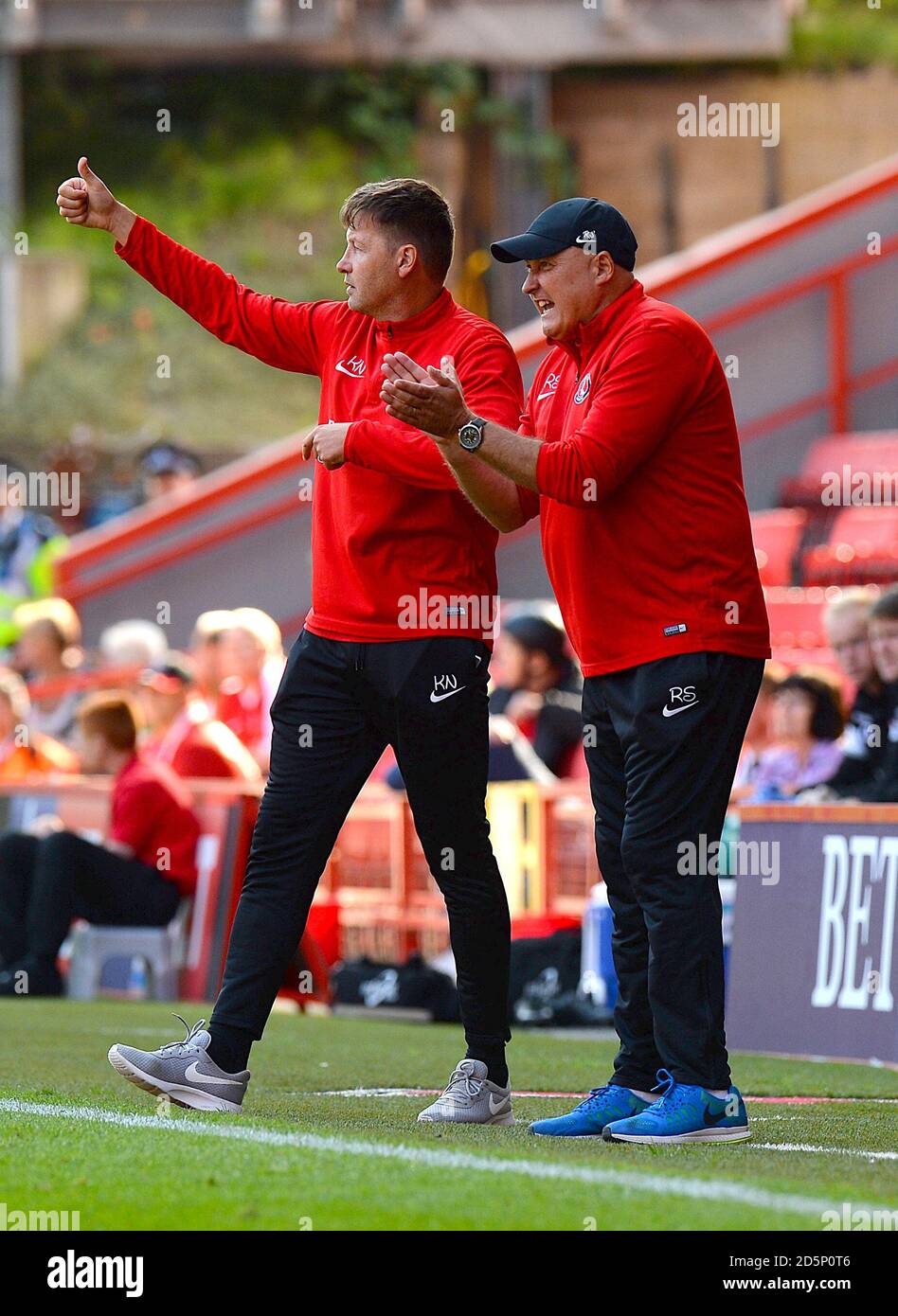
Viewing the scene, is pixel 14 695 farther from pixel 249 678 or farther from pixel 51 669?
pixel 249 678

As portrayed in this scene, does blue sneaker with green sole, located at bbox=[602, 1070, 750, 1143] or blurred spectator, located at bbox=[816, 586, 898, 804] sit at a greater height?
blurred spectator, located at bbox=[816, 586, 898, 804]

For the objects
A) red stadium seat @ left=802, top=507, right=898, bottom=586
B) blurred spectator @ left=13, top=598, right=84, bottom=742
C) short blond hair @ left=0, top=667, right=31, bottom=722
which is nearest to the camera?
short blond hair @ left=0, top=667, right=31, bottom=722

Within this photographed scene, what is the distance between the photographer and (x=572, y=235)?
214 inches

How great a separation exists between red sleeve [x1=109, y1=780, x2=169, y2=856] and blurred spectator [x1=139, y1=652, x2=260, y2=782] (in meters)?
0.68

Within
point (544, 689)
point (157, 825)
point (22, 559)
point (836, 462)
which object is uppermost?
point (836, 462)

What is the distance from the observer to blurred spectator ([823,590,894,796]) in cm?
939

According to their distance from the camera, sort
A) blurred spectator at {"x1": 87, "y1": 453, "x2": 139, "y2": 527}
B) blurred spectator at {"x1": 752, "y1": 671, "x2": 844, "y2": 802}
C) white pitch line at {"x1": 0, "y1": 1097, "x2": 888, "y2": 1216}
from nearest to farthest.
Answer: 1. white pitch line at {"x1": 0, "y1": 1097, "x2": 888, "y2": 1216}
2. blurred spectator at {"x1": 752, "y1": 671, "x2": 844, "y2": 802}
3. blurred spectator at {"x1": 87, "y1": 453, "x2": 139, "y2": 527}

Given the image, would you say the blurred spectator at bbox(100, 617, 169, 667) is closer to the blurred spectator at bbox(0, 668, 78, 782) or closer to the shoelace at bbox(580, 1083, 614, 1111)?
the blurred spectator at bbox(0, 668, 78, 782)

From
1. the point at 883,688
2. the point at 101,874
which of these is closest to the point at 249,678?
the point at 101,874

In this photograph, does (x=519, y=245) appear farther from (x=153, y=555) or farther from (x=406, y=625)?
(x=153, y=555)

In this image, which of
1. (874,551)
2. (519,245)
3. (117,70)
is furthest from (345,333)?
(117,70)

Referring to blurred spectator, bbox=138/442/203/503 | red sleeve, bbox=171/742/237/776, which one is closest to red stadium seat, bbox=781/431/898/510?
blurred spectator, bbox=138/442/203/503

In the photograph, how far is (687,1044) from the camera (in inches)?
208

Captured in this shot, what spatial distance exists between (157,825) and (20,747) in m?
2.35
